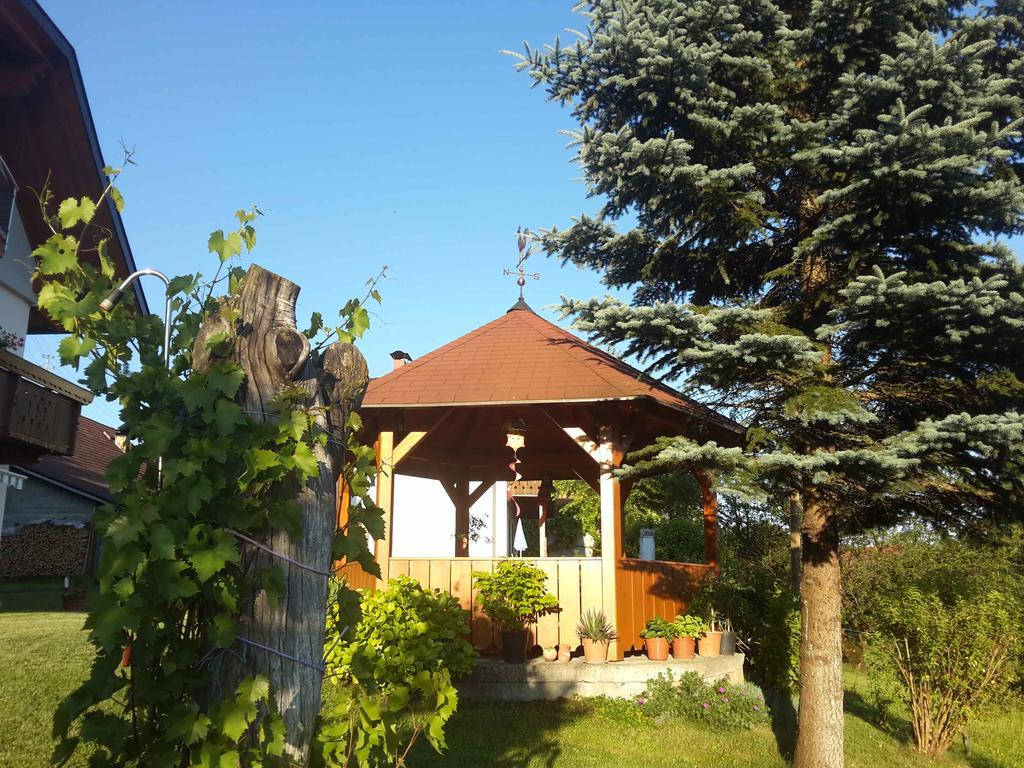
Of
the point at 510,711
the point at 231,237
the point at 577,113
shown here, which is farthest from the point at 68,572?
the point at 231,237

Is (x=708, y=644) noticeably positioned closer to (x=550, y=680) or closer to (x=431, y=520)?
(x=550, y=680)

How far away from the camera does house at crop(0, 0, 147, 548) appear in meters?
8.56

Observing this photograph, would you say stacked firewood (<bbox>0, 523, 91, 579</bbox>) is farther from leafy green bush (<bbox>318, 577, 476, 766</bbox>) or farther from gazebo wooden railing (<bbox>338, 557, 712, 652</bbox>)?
leafy green bush (<bbox>318, 577, 476, 766</bbox>)

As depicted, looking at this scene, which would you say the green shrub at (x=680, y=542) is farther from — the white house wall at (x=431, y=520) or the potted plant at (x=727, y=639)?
the white house wall at (x=431, y=520)

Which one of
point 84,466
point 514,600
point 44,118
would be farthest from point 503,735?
point 84,466

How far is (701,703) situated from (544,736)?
7.29ft

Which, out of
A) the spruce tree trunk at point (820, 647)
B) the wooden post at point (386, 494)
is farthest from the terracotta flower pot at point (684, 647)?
the wooden post at point (386, 494)

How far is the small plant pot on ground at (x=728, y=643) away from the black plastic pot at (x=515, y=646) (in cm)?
289

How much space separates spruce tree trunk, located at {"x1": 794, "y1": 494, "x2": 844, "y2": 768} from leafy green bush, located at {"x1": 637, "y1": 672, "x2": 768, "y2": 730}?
1493mm

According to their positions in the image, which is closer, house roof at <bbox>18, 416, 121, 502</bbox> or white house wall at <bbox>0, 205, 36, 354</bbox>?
white house wall at <bbox>0, 205, 36, 354</bbox>

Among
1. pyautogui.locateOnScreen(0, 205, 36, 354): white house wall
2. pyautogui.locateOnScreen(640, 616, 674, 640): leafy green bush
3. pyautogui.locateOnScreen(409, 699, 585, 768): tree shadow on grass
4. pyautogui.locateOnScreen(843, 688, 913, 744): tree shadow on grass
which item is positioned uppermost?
pyautogui.locateOnScreen(0, 205, 36, 354): white house wall

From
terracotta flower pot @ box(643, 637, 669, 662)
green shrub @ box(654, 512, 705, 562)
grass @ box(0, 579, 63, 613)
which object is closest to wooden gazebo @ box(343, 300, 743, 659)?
terracotta flower pot @ box(643, 637, 669, 662)

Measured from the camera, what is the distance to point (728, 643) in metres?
10.7

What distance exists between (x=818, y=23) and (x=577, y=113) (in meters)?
2.58
